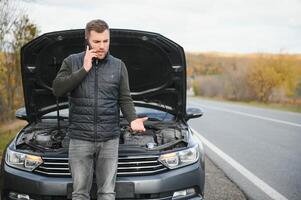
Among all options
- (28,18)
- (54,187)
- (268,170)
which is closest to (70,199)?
(54,187)

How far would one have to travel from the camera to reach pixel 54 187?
3.35 m

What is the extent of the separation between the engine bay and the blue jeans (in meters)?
0.51

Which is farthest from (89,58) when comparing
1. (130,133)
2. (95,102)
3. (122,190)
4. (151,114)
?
(151,114)

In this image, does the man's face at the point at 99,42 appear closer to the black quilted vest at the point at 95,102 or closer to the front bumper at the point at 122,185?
the black quilted vest at the point at 95,102

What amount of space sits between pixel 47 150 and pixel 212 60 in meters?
122

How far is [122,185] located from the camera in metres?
3.38

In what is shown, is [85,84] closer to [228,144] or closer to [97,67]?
[97,67]

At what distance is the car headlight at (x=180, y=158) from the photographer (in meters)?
3.57

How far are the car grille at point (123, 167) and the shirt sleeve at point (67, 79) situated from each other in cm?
70

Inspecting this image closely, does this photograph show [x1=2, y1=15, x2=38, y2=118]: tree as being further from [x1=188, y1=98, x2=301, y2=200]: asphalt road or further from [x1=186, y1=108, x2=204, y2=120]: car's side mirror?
[x1=186, y1=108, x2=204, y2=120]: car's side mirror

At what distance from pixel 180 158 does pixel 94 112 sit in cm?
99

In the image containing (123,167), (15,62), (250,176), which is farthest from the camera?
(15,62)

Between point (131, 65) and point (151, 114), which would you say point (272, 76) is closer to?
point (151, 114)

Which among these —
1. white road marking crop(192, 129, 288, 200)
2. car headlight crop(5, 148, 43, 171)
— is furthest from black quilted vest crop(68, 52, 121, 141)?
white road marking crop(192, 129, 288, 200)
